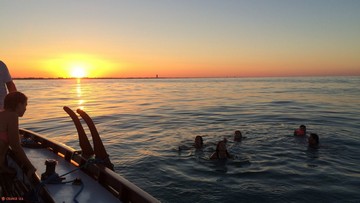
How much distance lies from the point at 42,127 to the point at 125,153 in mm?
11070

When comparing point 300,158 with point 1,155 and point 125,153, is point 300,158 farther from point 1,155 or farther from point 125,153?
point 1,155

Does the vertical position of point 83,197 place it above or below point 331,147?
above

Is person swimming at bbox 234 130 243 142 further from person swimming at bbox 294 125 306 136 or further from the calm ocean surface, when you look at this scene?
person swimming at bbox 294 125 306 136

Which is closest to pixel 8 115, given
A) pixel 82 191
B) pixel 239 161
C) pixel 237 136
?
pixel 82 191

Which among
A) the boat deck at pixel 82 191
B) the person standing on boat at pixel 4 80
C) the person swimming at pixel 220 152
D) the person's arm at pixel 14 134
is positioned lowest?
the person swimming at pixel 220 152

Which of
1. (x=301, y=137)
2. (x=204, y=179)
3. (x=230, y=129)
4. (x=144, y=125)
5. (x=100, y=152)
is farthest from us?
(x=144, y=125)

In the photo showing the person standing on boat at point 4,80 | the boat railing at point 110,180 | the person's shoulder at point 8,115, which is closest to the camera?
the boat railing at point 110,180

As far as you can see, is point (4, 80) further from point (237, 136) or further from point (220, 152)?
point (237, 136)

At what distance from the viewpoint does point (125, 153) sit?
1370 centimetres

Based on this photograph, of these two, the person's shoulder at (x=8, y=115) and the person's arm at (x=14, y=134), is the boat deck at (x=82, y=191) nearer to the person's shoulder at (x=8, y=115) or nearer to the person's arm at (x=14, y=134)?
the person's arm at (x=14, y=134)

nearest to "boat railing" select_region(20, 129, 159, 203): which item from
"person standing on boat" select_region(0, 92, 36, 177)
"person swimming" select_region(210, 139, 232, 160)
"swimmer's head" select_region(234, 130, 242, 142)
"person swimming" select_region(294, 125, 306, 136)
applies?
"person standing on boat" select_region(0, 92, 36, 177)

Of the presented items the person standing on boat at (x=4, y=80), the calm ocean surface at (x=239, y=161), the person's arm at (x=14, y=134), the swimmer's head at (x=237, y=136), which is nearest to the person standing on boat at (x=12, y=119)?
the person's arm at (x=14, y=134)

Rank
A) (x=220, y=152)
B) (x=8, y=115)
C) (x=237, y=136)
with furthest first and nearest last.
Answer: (x=237, y=136) < (x=220, y=152) < (x=8, y=115)

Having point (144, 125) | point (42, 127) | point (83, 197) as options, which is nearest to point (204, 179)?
point (83, 197)
